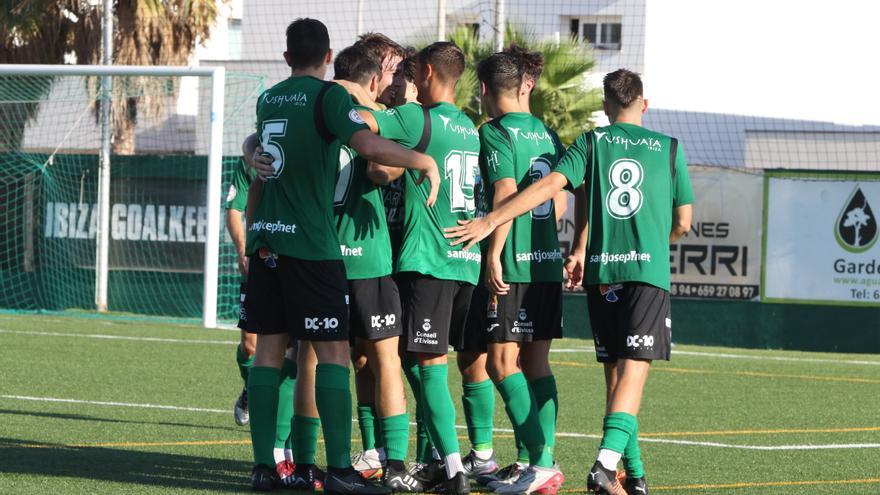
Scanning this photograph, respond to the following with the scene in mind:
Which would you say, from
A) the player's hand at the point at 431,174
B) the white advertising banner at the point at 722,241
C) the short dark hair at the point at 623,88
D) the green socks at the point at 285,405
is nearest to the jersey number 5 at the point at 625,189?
the short dark hair at the point at 623,88

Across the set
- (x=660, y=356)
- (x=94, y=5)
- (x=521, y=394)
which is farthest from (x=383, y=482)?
(x=94, y=5)

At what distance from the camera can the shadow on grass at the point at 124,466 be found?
700cm

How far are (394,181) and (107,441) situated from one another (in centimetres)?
277

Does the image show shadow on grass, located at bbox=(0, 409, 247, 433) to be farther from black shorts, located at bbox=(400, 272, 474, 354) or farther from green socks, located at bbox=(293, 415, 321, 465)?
black shorts, located at bbox=(400, 272, 474, 354)

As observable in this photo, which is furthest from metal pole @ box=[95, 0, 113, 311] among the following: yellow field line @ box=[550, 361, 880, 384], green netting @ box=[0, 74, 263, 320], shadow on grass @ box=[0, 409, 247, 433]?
shadow on grass @ box=[0, 409, 247, 433]

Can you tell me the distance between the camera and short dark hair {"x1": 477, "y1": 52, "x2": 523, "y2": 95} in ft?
24.4

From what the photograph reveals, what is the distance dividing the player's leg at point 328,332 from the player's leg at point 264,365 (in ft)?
0.51

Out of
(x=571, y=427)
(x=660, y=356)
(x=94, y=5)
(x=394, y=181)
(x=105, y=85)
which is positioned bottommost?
(x=571, y=427)

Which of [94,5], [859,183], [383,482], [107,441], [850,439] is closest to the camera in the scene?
[383,482]

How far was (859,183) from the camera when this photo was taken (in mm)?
19062

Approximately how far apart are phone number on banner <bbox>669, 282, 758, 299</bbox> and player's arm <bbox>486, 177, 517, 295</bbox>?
12.9m

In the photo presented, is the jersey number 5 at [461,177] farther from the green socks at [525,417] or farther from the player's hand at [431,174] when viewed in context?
the green socks at [525,417]

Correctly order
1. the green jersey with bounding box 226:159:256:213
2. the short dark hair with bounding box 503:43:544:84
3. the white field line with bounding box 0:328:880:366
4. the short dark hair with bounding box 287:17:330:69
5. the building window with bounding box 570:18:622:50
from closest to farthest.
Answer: the short dark hair with bounding box 287:17:330:69
the short dark hair with bounding box 503:43:544:84
the green jersey with bounding box 226:159:256:213
the white field line with bounding box 0:328:880:366
the building window with bounding box 570:18:622:50

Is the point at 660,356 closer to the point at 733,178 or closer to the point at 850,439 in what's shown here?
the point at 850,439
